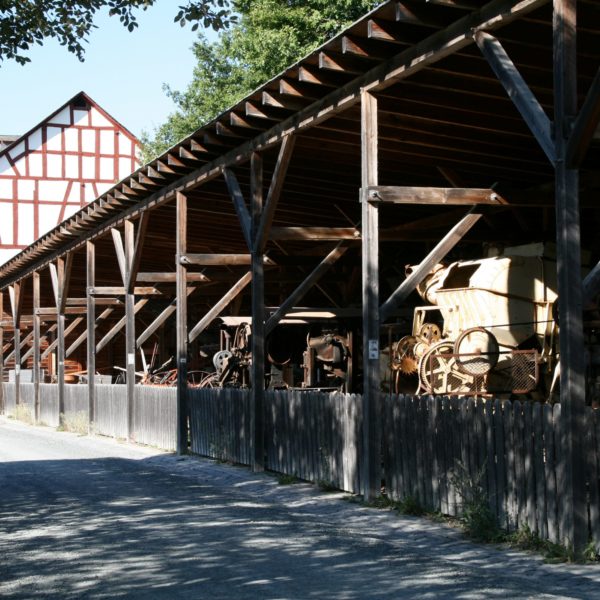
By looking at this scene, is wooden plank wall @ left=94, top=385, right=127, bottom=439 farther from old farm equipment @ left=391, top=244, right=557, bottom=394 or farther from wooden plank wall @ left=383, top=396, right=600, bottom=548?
wooden plank wall @ left=383, top=396, right=600, bottom=548

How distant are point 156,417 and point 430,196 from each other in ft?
33.2

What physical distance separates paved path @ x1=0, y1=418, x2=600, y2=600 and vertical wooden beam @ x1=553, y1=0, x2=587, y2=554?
58cm

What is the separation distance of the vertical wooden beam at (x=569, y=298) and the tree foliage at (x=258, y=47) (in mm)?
22373

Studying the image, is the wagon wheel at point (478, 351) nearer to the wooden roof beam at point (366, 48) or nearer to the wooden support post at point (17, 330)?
the wooden roof beam at point (366, 48)

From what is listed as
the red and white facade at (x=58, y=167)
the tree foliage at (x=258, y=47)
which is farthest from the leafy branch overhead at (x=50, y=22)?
the red and white facade at (x=58, y=167)

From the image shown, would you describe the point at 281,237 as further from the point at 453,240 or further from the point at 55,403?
the point at 55,403

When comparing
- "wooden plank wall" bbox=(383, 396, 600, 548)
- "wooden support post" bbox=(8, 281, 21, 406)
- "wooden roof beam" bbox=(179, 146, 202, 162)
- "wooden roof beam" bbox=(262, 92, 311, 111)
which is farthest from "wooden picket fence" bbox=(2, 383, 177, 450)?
"wooden plank wall" bbox=(383, 396, 600, 548)

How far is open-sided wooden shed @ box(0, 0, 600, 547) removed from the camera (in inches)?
345

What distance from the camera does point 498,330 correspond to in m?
14.9

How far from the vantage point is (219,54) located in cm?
5050

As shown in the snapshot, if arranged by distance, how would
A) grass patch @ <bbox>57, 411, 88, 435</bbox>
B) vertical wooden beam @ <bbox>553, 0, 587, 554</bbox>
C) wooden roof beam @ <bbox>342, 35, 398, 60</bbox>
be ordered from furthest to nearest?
grass patch @ <bbox>57, 411, 88, 435</bbox>, wooden roof beam @ <bbox>342, 35, 398, 60</bbox>, vertical wooden beam @ <bbox>553, 0, 587, 554</bbox>

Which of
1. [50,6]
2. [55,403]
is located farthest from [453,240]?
[55,403]

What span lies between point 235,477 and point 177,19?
21.4ft

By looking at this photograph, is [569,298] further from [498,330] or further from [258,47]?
[258,47]
